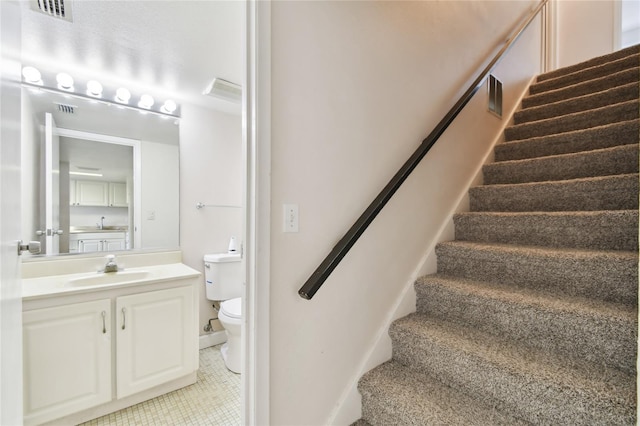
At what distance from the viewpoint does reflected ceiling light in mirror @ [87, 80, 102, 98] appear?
2.11 metres

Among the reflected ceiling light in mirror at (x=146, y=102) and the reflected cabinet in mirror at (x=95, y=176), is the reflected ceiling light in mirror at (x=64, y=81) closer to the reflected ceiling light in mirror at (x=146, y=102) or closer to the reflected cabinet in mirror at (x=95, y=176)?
the reflected cabinet in mirror at (x=95, y=176)

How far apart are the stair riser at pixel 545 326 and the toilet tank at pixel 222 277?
1779mm

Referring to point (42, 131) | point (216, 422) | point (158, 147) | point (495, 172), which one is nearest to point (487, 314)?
point (495, 172)

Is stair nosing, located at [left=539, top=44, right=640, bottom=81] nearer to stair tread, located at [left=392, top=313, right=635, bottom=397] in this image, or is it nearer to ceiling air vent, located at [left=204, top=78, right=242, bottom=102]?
stair tread, located at [left=392, top=313, right=635, bottom=397]

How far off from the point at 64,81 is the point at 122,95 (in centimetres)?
35

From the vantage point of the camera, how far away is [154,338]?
71.6 inches

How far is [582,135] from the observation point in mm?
1854

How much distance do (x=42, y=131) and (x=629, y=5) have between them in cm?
672

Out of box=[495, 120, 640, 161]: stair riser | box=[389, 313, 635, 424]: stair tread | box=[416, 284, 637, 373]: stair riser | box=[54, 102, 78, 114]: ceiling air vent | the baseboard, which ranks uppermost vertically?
box=[54, 102, 78, 114]: ceiling air vent

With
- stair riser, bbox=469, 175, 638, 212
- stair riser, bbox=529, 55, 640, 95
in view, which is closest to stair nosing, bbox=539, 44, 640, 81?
stair riser, bbox=529, 55, 640, 95

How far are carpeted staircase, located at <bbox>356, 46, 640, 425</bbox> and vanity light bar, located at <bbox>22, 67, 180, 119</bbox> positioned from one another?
8.40 ft

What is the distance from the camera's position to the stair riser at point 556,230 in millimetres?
1273

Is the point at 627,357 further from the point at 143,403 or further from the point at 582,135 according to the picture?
the point at 143,403

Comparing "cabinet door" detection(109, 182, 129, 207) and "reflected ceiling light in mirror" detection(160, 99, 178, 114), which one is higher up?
"reflected ceiling light in mirror" detection(160, 99, 178, 114)
